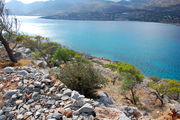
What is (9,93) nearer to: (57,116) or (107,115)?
(57,116)

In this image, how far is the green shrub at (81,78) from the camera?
7938mm

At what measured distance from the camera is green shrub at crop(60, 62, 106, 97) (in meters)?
7.94

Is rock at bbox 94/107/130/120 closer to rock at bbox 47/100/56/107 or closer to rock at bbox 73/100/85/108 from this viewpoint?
rock at bbox 73/100/85/108

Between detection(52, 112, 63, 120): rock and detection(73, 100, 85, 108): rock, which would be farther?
detection(73, 100, 85, 108): rock

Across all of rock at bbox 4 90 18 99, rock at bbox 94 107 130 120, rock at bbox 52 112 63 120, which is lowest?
rock at bbox 94 107 130 120

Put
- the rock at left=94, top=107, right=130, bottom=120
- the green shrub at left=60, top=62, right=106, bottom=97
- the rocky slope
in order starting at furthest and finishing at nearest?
the green shrub at left=60, top=62, right=106, bottom=97 < the rock at left=94, top=107, right=130, bottom=120 < the rocky slope

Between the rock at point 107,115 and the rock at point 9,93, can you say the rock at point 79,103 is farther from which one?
the rock at point 9,93

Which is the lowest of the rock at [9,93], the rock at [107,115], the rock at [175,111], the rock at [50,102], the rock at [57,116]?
the rock at [175,111]

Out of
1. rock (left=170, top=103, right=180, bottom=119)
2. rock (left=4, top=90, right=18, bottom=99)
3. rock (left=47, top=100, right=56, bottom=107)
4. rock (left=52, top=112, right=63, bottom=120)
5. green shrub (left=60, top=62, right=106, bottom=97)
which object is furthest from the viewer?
green shrub (left=60, top=62, right=106, bottom=97)

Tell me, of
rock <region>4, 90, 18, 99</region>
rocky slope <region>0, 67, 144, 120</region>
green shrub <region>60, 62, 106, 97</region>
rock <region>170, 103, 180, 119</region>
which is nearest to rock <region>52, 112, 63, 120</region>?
rocky slope <region>0, 67, 144, 120</region>

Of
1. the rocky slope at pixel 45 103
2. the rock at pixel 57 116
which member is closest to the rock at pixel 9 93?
the rocky slope at pixel 45 103

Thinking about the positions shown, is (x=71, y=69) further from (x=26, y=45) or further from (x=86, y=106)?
(x=26, y=45)

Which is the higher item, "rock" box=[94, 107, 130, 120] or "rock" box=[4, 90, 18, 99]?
"rock" box=[4, 90, 18, 99]

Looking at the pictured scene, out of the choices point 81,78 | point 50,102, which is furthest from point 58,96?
point 81,78
